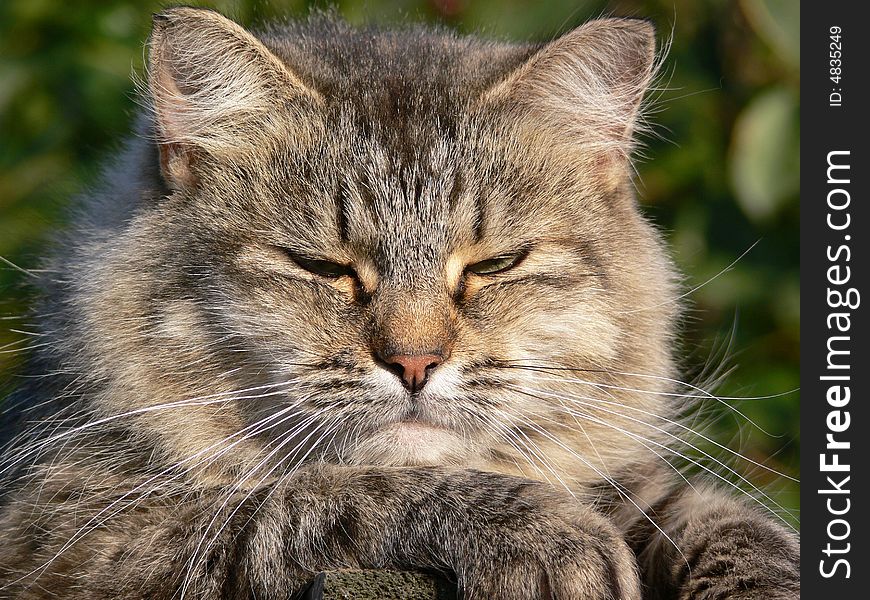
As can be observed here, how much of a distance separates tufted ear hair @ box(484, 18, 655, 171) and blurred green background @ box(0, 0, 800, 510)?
57 cm

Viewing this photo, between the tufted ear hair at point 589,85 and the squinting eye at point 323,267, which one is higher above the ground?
the tufted ear hair at point 589,85

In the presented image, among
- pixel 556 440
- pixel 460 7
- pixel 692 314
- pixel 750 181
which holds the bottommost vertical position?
pixel 556 440

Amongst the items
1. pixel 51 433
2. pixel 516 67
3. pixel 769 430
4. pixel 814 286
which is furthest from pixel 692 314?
pixel 51 433

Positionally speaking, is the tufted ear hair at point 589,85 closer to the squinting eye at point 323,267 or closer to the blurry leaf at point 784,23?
the blurry leaf at point 784,23

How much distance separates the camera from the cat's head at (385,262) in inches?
79.2

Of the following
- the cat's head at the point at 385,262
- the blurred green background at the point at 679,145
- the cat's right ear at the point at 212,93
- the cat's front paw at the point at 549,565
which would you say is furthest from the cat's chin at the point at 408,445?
the blurred green background at the point at 679,145

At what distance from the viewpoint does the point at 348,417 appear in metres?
1.97

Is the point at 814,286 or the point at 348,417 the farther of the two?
the point at 814,286

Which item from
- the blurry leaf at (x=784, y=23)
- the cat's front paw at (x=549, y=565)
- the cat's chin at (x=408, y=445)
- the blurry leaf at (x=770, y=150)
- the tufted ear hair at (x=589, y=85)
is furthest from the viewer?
the blurry leaf at (x=770, y=150)

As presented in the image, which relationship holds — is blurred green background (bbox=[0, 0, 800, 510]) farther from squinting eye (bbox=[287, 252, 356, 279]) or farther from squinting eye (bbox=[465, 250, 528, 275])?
squinting eye (bbox=[287, 252, 356, 279])

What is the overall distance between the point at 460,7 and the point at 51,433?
179 cm

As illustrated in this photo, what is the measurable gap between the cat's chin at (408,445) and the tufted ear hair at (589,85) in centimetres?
72

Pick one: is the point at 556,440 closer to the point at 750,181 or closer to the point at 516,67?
the point at 516,67

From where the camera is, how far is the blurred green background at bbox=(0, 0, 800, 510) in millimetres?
3021
